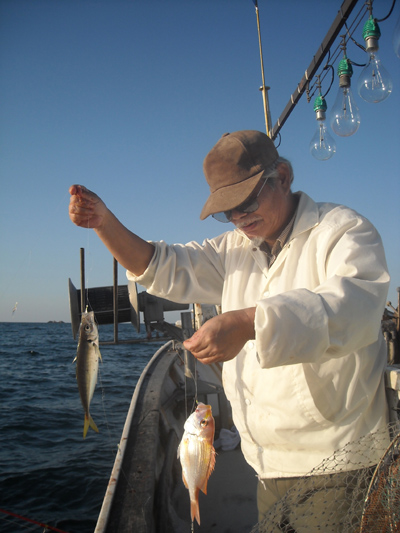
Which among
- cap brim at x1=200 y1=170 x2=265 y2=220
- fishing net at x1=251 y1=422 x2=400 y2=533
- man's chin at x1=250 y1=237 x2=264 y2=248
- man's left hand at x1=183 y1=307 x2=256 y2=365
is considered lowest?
fishing net at x1=251 y1=422 x2=400 y2=533

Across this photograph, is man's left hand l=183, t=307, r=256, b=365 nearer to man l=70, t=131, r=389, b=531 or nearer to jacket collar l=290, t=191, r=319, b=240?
man l=70, t=131, r=389, b=531

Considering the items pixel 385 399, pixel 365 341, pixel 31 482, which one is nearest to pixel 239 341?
pixel 365 341

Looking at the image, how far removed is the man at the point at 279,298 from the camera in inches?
66.1

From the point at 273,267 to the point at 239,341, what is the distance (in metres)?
0.76

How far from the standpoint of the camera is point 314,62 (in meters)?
4.34

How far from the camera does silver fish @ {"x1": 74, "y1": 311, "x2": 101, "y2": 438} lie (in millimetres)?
3445

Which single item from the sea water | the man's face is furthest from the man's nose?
the sea water

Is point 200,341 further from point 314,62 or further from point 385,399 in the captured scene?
point 314,62

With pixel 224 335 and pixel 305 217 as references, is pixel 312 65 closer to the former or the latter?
pixel 305 217

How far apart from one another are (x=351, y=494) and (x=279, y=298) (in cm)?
137

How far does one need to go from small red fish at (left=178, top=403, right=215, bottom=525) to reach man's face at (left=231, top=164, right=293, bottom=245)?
1.28 m

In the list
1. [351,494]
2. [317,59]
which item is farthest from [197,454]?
[317,59]

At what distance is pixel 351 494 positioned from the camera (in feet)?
7.21

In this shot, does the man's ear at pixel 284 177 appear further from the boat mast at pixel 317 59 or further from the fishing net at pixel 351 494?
the boat mast at pixel 317 59
